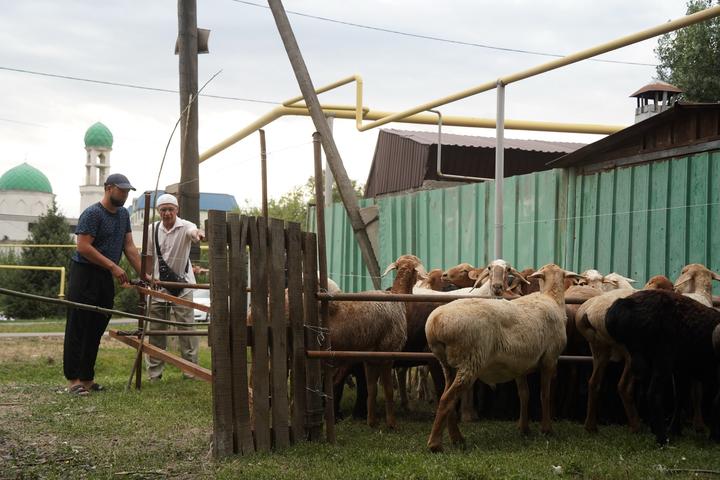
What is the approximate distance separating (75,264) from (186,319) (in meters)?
1.67

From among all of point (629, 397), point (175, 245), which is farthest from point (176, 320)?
point (629, 397)

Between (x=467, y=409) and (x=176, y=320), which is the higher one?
(x=176, y=320)

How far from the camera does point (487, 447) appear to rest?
708 cm

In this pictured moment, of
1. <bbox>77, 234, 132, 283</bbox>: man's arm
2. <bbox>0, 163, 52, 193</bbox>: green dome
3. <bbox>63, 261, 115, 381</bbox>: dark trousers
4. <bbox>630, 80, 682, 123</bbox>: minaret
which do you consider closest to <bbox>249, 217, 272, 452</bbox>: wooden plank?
<bbox>77, 234, 132, 283</bbox>: man's arm

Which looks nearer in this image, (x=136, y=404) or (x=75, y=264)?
(x=136, y=404)

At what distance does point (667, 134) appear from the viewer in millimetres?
10383

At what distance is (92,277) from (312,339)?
12.5 feet

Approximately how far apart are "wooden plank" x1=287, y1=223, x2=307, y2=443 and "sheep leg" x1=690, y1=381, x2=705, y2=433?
10.5 ft

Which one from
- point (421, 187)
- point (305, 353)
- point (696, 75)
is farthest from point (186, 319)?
point (696, 75)

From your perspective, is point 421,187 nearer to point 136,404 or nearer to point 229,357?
point 136,404

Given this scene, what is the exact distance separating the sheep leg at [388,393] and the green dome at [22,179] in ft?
223

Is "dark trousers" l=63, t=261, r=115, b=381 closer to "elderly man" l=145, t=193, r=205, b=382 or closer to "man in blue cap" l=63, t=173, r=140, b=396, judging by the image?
"man in blue cap" l=63, t=173, r=140, b=396

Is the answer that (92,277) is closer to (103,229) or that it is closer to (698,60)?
(103,229)

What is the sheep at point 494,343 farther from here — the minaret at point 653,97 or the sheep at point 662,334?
the minaret at point 653,97
